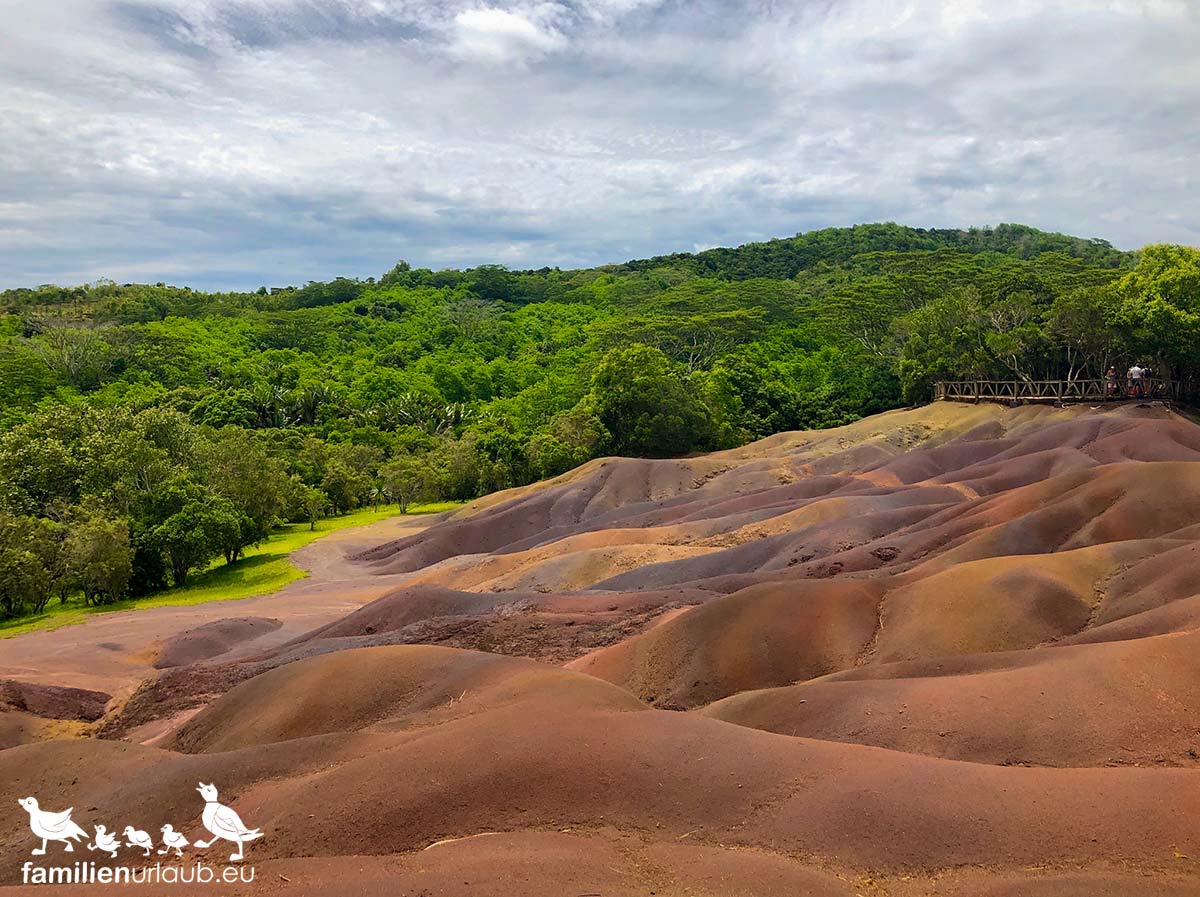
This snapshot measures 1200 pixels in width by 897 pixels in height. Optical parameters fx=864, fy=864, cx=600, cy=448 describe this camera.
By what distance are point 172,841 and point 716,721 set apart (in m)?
8.53

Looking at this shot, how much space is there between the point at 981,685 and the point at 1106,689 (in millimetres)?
1981

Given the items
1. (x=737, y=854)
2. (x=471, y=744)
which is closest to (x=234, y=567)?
(x=471, y=744)

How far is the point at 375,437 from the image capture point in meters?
81.1

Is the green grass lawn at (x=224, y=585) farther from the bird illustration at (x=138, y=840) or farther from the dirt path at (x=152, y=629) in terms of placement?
the bird illustration at (x=138, y=840)

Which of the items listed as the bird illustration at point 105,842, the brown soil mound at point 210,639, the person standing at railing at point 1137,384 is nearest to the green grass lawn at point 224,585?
the brown soil mound at point 210,639

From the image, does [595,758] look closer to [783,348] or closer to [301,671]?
[301,671]

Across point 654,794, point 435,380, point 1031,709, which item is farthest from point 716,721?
point 435,380

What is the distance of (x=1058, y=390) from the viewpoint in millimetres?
61438

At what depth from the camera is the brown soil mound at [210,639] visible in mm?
32375

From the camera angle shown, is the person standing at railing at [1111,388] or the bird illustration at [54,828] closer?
the bird illustration at [54,828]

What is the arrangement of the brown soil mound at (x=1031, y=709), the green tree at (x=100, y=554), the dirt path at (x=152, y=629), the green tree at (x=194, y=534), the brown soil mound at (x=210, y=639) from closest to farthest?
the brown soil mound at (x=1031, y=709) < the dirt path at (x=152, y=629) < the brown soil mound at (x=210, y=639) < the green tree at (x=100, y=554) < the green tree at (x=194, y=534)

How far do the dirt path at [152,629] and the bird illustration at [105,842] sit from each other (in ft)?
56.3

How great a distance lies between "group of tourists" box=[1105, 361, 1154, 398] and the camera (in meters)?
57.8

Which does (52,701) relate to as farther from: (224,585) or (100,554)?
(224,585)
